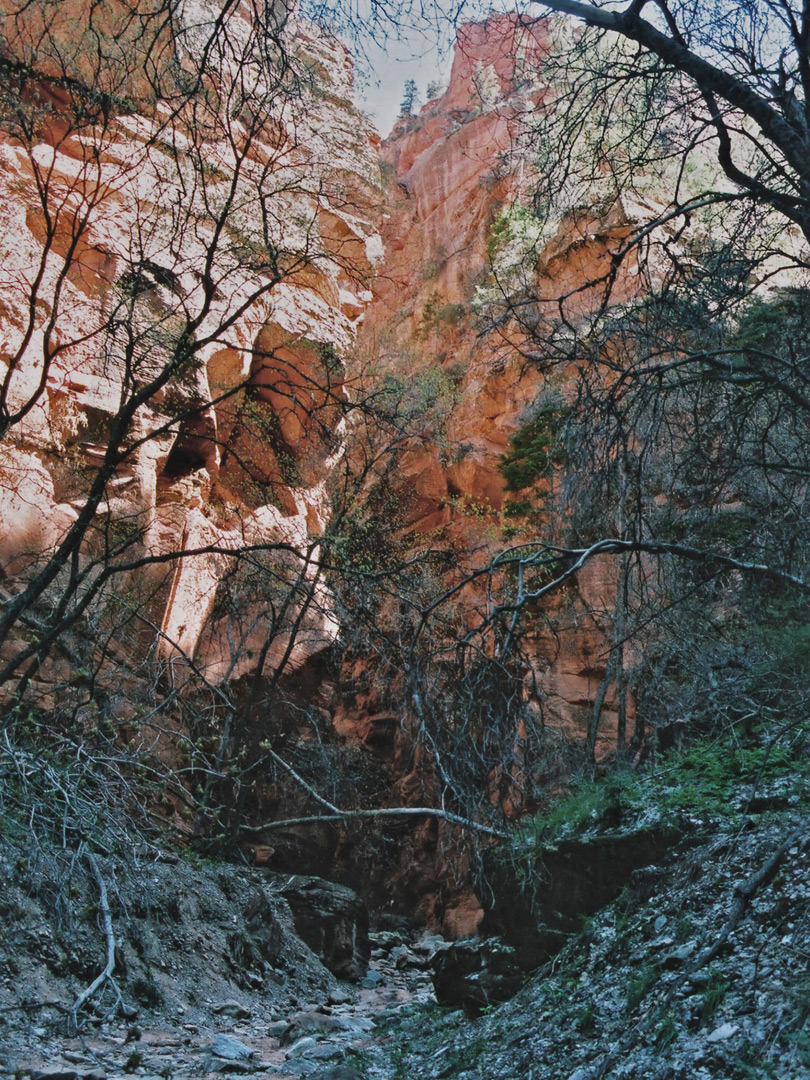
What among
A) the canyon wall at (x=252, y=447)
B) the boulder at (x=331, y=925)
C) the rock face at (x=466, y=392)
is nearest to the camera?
the canyon wall at (x=252, y=447)

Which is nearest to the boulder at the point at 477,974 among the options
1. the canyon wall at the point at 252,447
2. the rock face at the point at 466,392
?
the canyon wall at the point at 252,447

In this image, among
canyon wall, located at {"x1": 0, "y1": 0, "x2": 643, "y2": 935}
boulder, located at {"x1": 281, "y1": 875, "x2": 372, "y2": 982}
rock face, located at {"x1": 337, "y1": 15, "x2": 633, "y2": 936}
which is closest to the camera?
canyon wall, located at {"x1": 0, "y1": 0, "x2": 643, "y2": 935}

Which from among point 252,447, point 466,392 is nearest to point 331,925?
point 252,447

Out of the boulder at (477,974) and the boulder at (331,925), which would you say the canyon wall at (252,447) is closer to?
the boulder at (477,974)

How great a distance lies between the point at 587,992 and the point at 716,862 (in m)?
1.18

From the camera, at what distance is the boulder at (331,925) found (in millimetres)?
9422

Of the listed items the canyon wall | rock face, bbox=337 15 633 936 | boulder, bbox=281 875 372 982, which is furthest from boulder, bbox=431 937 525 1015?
boulder, bbox=281 875 372 982

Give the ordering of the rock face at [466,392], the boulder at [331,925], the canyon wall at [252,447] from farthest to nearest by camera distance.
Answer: the rock face at [466,392] → the boulder at [331,925] → the canyon wall at [252,447]

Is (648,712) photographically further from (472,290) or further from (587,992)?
(472,290)

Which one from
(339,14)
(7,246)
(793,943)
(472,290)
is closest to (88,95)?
(339,14)

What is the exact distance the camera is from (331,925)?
9680mm

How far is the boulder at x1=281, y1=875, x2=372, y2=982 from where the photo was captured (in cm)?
942

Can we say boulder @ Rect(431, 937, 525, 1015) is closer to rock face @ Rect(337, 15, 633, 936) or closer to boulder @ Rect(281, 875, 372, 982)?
rock face @ Rect(337, 15, 633, 936)

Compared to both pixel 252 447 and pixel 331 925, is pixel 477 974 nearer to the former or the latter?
pixel 331 925
